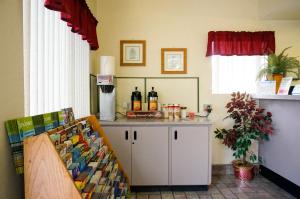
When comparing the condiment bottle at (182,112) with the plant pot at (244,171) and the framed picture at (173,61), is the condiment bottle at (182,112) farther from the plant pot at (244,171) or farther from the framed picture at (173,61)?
the plant pot at (244,171)

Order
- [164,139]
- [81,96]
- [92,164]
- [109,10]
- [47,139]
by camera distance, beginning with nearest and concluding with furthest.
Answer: [47,139] < [92,164] < [81,96] < [164,139] < [109,10]

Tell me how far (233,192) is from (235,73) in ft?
5.67

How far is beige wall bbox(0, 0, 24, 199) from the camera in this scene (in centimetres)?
110

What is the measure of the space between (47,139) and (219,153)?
2.80 meters

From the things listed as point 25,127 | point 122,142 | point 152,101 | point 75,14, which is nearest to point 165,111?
point 152,101

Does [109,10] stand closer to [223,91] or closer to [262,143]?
[223,91]

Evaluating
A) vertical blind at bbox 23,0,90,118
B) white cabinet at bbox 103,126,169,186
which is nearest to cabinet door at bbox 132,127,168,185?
white cabinet at bbox 103,126,169,186

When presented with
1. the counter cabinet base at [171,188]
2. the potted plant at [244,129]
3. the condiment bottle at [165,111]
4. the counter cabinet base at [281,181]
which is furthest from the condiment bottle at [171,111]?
the counter cabinet base at [281,181]

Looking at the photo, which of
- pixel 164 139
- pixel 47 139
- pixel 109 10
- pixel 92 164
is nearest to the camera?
pixel 47 139

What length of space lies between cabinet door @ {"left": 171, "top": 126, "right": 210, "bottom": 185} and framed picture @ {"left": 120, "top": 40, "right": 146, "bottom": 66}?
120 cm

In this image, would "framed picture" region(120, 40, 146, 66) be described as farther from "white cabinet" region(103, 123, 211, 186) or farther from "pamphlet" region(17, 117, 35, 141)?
"pamphlet" region(17, 117, 35, 141)

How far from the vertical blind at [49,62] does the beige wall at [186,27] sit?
951mm

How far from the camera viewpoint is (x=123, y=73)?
326cm

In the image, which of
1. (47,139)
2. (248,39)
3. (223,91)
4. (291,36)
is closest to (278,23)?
(291,36)
